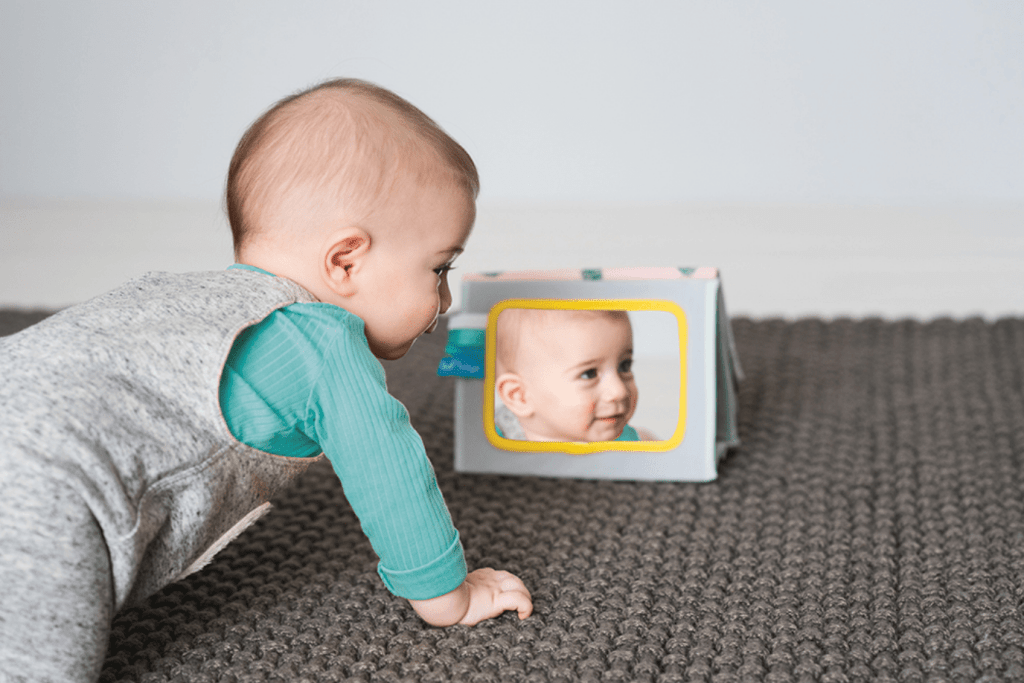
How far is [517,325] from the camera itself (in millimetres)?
938

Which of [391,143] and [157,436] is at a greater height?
[391,143]

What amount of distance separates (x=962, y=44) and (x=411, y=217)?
209cm

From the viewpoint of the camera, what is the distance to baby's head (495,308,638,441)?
92 centimetres

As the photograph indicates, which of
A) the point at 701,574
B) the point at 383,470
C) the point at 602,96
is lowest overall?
the point at 701,574

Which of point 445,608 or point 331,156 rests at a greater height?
point 331,156

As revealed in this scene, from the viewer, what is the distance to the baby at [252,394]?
557 mm

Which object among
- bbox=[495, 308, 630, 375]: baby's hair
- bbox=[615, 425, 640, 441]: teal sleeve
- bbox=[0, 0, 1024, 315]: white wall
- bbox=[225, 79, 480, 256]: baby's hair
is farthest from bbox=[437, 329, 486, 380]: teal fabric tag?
bbox=[0, 0, 1024, 315]: white wall

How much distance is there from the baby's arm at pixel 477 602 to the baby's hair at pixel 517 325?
0.90 feet

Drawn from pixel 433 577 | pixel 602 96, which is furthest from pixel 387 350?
pixel 602 96

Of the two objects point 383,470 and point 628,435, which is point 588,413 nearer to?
point 628,435

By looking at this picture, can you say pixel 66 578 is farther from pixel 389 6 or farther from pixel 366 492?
pixel 389 6

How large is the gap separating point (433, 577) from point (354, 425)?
116mm

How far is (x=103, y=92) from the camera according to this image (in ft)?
8.12

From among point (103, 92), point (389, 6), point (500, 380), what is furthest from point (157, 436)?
point (103, 92)
